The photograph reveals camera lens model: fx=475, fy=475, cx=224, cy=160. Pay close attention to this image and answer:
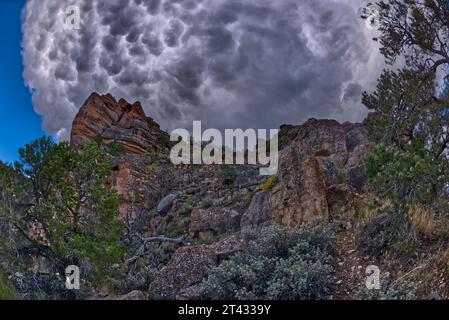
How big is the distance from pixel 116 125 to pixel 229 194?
95.2 feet


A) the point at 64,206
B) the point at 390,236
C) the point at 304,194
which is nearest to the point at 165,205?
the point at 304,194

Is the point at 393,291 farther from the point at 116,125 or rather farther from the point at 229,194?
the point at 116,125

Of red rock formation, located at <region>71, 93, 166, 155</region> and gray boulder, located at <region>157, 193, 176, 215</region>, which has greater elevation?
red rock formation, located at <region>71, 93, 166, 155</region>

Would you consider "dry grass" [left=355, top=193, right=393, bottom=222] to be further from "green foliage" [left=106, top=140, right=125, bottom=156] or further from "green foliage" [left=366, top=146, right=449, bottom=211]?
"green foliage" [left=106, top=140, right=125, bottom=156]

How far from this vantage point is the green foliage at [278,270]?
7.95m

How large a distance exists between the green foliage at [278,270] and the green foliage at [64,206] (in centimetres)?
254

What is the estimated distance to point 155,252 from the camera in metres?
14.8

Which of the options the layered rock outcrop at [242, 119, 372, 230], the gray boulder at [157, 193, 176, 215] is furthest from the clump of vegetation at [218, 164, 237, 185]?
the layered rock outcrop at [242, 119, 372, 230]

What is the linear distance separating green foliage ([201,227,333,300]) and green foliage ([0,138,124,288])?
254 cm

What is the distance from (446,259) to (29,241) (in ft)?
26.3

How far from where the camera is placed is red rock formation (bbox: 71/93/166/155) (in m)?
42.6

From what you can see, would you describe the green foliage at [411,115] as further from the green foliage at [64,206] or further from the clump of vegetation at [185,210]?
the clump of vegetation at [185,210]

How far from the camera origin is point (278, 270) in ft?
27.7

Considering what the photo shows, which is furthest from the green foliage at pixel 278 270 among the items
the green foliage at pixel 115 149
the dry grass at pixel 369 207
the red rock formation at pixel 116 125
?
the red rock formation at pixel 116 125
